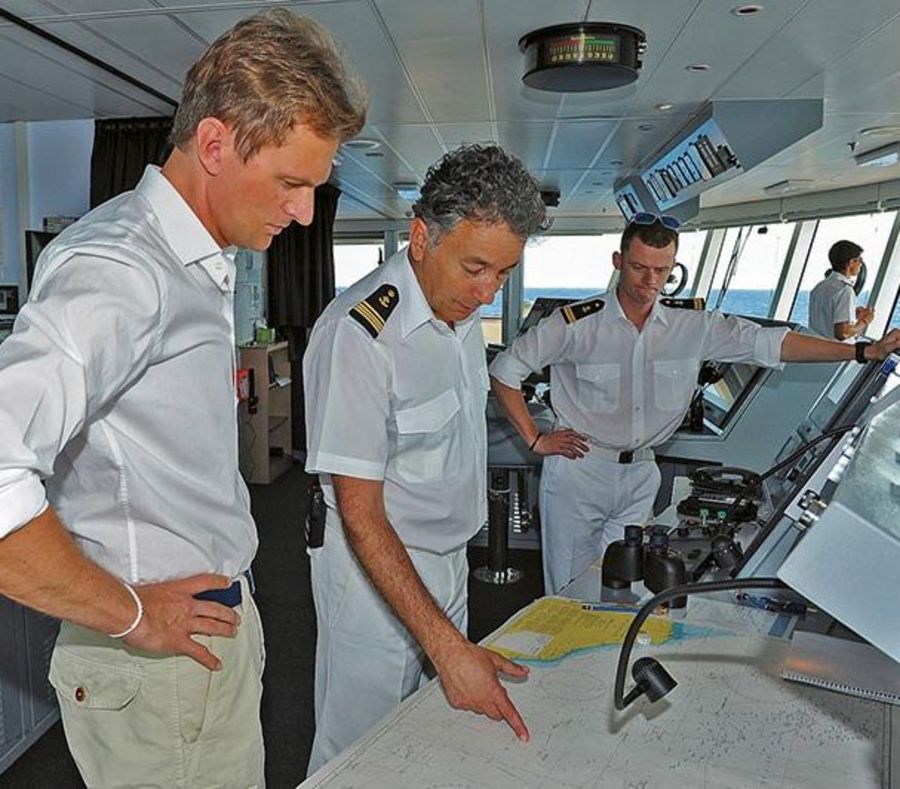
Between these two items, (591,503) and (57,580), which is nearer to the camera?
(57,580)

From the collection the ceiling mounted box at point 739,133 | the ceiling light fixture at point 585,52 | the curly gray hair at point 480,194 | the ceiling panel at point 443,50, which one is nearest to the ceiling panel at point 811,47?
the ceiling mounted box at point 739,133

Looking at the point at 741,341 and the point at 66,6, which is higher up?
the point at 66,6

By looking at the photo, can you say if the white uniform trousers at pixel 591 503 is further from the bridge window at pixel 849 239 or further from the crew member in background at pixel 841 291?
the bridge window at pixel 849 239

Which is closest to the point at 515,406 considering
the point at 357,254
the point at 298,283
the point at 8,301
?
the point at 8,301

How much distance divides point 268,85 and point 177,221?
0.21 m

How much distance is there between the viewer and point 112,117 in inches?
163

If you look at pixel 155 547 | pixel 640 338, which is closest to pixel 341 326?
pixel 155 547

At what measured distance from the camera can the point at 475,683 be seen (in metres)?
1.17

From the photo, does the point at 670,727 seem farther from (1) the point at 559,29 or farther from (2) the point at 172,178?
(1) the point at 559,29

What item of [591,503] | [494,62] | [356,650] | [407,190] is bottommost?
[356,650]

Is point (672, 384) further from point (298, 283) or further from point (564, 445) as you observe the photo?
point (298, 283)

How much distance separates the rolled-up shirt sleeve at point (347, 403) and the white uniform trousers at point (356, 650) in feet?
0.89

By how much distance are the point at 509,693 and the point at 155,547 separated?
1.84 feet

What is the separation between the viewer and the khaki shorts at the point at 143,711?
1.12m
